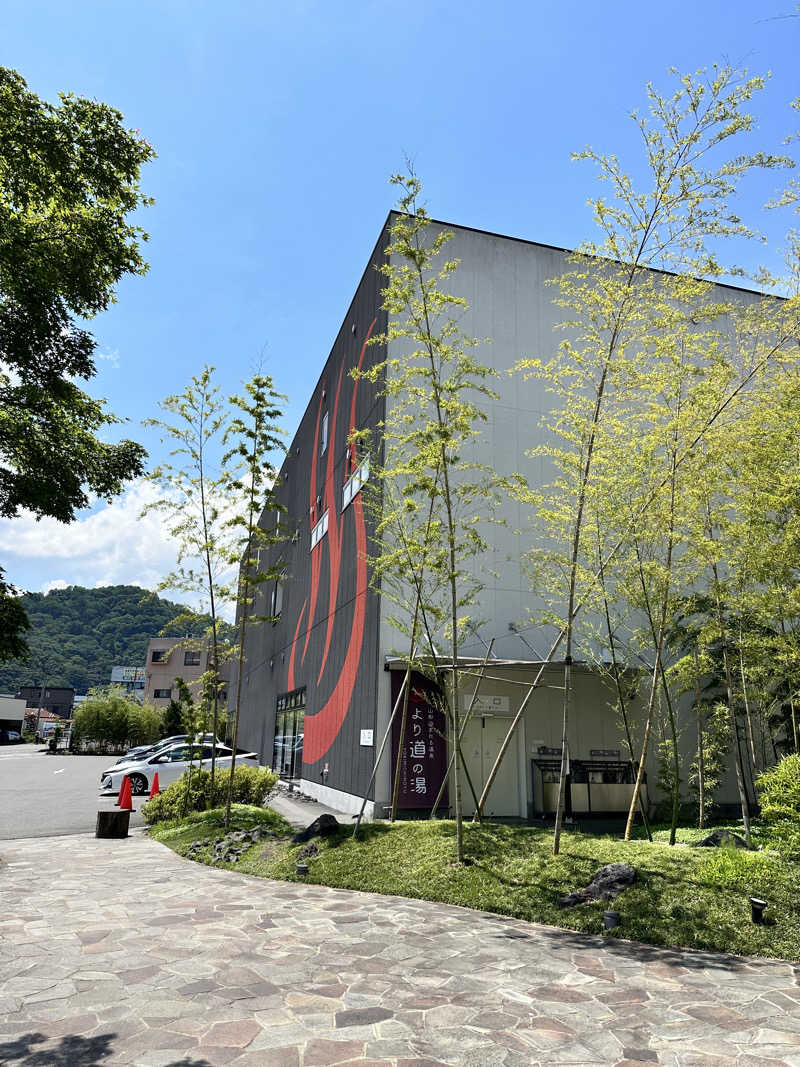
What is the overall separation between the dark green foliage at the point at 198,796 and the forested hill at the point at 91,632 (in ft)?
257

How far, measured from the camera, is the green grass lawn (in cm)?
506

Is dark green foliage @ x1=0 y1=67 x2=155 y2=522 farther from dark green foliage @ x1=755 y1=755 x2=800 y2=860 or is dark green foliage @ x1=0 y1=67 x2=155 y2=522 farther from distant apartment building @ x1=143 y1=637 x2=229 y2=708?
distant apartment building @ x1=143 y1=637 x2=229 y2=708

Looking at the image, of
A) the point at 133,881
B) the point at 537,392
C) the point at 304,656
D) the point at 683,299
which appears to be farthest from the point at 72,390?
the point at 304,656

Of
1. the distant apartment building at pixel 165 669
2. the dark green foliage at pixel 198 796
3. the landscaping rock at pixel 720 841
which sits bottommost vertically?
the dark green foliage at pixel 198 796

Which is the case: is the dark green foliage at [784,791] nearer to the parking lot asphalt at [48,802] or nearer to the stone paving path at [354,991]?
the stone paving path at [354,991]

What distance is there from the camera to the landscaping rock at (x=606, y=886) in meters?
5.73

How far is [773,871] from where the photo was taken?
18.0 ft

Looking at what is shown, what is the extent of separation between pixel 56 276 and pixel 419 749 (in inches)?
333

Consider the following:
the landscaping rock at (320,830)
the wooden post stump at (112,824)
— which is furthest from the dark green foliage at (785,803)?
the wooden post stump at (112,824)

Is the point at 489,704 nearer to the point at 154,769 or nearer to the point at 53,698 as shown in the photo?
the point at 154,769

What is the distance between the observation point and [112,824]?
32.5 feet

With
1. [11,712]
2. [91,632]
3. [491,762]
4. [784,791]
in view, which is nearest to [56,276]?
[784,791]

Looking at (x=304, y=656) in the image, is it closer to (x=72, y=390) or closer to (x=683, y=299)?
(x=72, y=390)

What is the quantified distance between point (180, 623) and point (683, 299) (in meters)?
8.30
